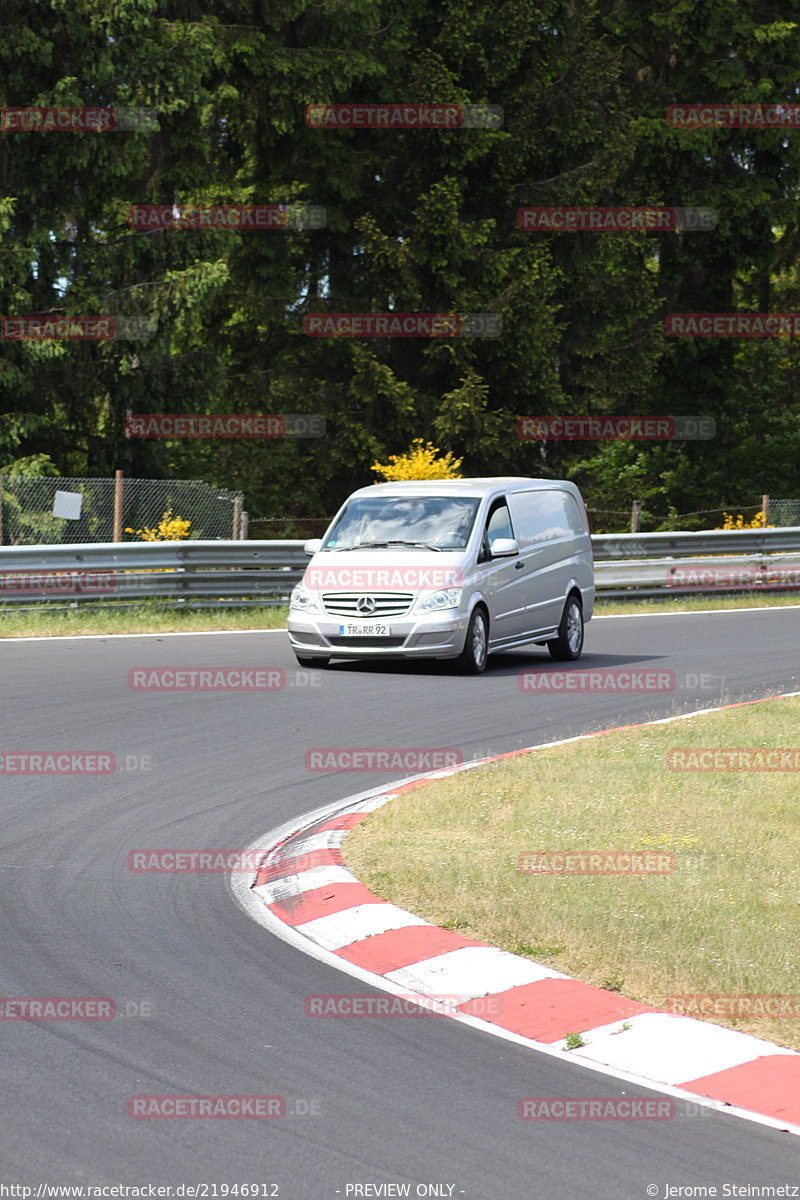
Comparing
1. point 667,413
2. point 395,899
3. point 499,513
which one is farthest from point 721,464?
point 395,899

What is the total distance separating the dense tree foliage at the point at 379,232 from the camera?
29.0 metres

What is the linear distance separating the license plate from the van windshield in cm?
105

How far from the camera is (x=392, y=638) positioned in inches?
655

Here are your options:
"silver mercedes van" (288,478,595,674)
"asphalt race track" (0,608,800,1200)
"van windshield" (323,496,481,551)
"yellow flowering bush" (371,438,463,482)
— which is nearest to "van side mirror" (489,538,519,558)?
"silver mercedes van" (288,478,595,674)

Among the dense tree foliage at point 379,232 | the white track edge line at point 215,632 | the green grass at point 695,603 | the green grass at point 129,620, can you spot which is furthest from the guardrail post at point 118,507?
the green grass at point 695,603

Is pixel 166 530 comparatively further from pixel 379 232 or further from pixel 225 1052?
pixel 225 1052

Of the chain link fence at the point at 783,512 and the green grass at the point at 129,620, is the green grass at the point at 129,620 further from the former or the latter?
the chain link fence at the point at 783,512

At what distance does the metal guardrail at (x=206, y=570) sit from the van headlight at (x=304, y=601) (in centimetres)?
452

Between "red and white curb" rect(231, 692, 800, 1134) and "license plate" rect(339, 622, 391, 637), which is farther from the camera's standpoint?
"license plate" rect(339, 622, 391, 637)

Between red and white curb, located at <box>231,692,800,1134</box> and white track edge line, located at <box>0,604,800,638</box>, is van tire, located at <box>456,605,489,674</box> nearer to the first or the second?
white track edge line, located at <box>0,604,800,638</box>

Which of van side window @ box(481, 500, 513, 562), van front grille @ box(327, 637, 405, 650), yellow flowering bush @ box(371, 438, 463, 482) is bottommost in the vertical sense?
van front grille @ box(327, 637, 405, 650)

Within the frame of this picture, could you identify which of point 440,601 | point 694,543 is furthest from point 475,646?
point 694,543

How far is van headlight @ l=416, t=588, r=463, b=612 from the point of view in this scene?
16.5 meters

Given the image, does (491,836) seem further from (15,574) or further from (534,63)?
(534,63)
